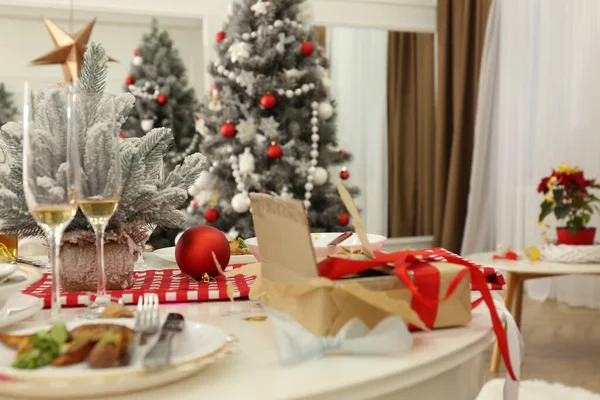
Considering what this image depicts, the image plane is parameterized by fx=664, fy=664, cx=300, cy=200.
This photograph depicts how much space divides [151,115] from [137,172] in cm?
430

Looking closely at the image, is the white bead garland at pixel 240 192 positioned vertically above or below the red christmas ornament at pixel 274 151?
below

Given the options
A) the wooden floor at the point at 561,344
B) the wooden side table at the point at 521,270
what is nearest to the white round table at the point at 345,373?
the wooden side table at the point at 521,270

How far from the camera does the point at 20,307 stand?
3.05 ft

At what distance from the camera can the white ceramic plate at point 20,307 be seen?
34.2 inches

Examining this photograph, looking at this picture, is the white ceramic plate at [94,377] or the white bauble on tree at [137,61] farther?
the white bauble on tree at [137,61]

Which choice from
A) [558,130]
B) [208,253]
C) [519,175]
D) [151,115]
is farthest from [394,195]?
[208,253]

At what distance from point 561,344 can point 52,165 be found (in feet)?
10.5

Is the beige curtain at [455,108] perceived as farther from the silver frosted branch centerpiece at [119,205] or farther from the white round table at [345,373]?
the white round table at [345,373]

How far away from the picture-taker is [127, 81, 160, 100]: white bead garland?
5238 mm

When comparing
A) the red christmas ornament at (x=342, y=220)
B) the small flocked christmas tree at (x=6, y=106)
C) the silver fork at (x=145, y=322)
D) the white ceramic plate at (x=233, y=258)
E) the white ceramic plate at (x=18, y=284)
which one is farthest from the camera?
the small flocked christmas tree at (x=6, y=106)

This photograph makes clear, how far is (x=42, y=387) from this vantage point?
1.96 ft

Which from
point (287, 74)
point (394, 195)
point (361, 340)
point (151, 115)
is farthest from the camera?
point (394, 195)

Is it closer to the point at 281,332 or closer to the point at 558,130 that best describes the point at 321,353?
the point at 281,332

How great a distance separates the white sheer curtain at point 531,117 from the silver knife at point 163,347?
402cm
